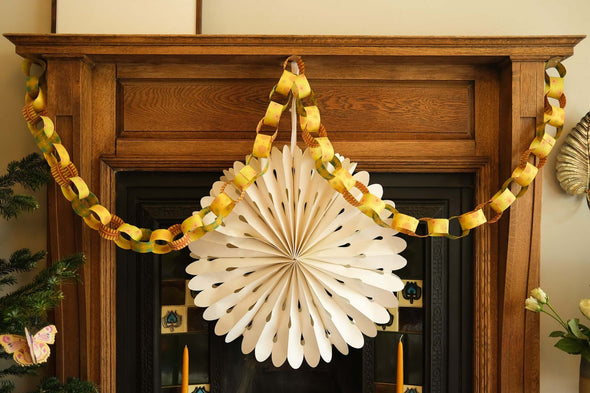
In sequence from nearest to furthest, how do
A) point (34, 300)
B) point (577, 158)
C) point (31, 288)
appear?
point (34, 300) → point (31, 288) → point (577, 158)

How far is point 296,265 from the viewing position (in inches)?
53.6

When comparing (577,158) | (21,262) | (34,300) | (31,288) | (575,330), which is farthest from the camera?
(577,158)

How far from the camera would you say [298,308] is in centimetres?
141

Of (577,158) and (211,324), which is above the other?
(577,158)

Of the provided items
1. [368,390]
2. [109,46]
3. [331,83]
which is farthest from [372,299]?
[109,46]

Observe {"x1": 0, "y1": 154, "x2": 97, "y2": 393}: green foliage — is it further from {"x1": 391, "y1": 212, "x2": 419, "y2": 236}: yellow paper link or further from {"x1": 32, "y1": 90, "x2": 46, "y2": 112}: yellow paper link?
{"x1": 391, "y1": 212, "x2": 419, "y2": 236}: yellow paper link

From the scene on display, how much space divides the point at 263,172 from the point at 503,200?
2.16ft

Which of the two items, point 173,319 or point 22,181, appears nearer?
point 22,181

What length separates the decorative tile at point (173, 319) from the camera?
1.52 metres

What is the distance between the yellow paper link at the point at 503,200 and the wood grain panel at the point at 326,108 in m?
0.22

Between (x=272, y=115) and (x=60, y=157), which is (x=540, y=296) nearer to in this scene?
(x=272, y=115)

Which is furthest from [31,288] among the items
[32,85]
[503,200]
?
[503,200]

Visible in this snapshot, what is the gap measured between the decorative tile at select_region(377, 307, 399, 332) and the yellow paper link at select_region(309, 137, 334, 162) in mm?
553

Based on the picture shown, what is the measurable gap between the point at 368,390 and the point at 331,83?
96cm
